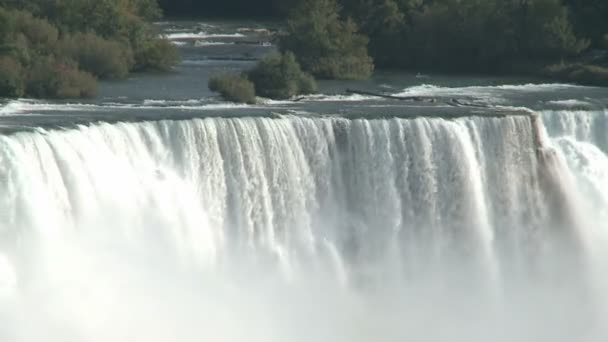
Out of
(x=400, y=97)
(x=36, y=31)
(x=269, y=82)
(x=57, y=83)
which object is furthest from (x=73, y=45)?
(x=400, y=97)

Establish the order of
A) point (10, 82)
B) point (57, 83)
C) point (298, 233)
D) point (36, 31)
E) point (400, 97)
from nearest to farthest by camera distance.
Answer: point (298, 233) → point (10, 82) → point (57, 83) → point (400, 97) → point (36, 31)

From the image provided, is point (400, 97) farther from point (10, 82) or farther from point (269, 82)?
point (10, 82)

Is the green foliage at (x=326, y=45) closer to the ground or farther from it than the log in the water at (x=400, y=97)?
farther from it

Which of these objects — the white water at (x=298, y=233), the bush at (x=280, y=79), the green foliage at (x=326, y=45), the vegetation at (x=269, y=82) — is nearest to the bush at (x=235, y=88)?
the vegetation at (x=269, y=82)

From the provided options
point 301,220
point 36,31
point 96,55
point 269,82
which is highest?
point 36,31

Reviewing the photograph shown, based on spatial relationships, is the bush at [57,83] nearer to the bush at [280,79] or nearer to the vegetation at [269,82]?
the vegetation at [269,82]

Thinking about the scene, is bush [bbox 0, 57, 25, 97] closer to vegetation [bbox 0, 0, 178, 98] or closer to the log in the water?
vegetation [bbox 0, 0, 178, 98]

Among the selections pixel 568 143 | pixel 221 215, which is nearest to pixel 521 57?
pixel 568 143
